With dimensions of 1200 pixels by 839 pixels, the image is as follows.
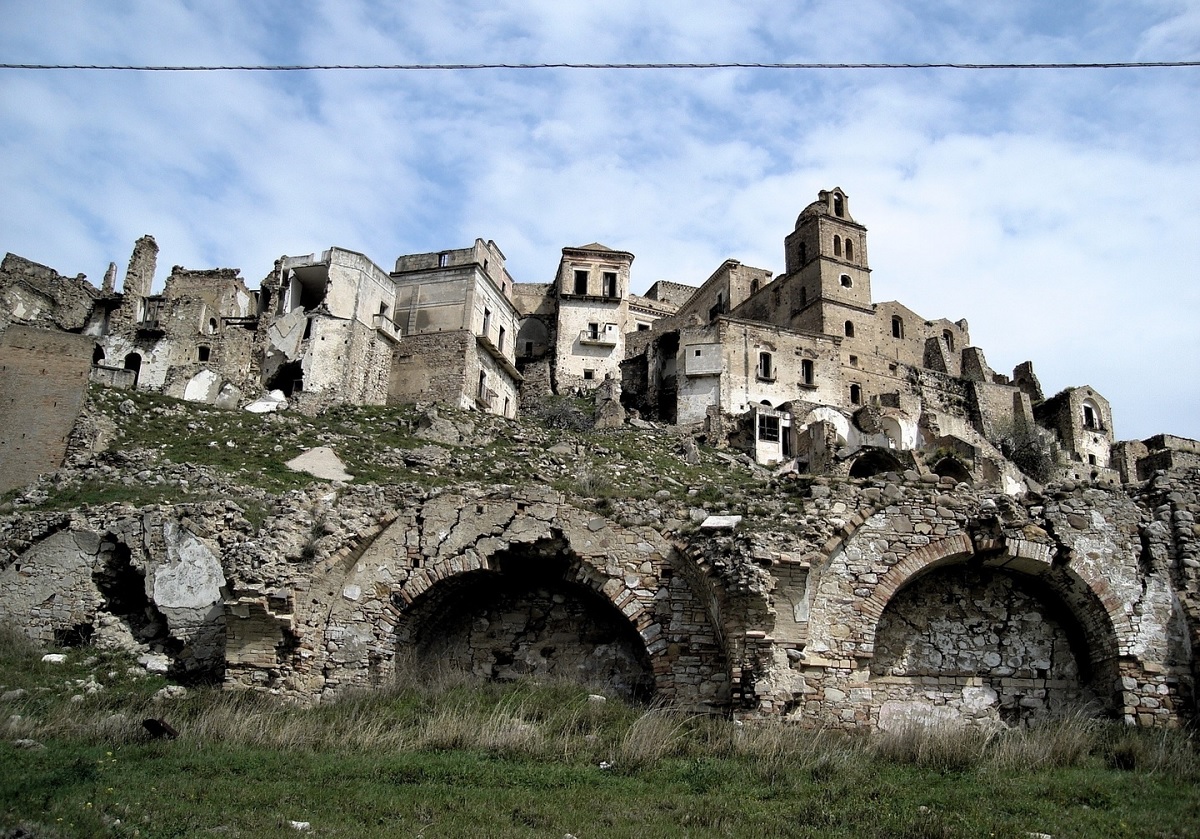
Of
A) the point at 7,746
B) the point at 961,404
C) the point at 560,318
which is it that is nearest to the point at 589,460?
the point at 7,746

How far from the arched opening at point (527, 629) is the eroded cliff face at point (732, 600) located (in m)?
0.04

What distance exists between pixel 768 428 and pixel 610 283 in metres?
16.9

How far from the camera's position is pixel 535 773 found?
10.5 meters

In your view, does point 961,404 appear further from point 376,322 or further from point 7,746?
point 7,746

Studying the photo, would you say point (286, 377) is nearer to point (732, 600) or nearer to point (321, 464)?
point (321, 464)

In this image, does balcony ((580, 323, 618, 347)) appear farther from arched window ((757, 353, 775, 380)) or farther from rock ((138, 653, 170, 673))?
rock ((138, 653, 170, 673))

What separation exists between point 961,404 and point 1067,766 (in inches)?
1769

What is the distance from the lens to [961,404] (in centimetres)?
5350

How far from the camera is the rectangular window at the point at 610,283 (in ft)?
179

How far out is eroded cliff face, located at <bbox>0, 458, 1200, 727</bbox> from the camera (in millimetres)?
13727

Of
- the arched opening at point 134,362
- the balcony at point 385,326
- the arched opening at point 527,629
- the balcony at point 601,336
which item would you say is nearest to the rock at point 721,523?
the arched opening at point 527,629

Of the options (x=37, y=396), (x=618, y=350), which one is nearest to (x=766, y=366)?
(x=618, y=350)

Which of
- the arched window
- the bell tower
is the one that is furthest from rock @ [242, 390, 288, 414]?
the bell tower

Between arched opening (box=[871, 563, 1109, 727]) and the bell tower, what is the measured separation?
125 ft
